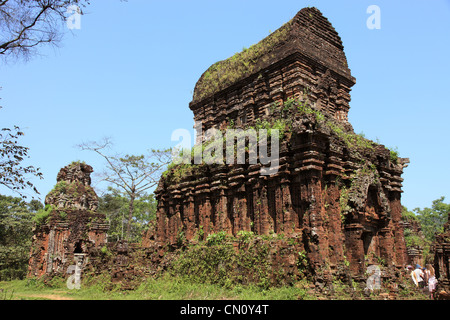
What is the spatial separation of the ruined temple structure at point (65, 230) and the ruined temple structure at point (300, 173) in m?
8.34

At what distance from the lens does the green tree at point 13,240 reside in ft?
104

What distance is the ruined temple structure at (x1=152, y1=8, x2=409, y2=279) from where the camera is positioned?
9.73m

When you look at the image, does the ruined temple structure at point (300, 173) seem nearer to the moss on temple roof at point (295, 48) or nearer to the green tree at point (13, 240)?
the moss on temple roof at point (295, 48)

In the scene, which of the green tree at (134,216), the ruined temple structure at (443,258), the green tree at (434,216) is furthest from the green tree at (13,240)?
the green tree at (434,216)

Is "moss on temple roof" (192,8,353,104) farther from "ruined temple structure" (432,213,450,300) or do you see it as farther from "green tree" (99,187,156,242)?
"green tree" (99,187,156,242)

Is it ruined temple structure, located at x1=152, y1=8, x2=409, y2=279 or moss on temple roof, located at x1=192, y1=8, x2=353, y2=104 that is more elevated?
moss on temple roof, located at x1=192, y1=8, x2=353, y2=104

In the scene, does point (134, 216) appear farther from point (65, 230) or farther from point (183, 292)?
point (183, 292)

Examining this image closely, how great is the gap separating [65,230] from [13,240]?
1668cm

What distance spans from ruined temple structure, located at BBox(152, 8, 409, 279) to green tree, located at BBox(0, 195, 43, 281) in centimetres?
2252

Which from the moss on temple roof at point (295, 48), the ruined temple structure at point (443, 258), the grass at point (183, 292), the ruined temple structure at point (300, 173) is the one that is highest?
the moss on temple roof at point (295, 48)

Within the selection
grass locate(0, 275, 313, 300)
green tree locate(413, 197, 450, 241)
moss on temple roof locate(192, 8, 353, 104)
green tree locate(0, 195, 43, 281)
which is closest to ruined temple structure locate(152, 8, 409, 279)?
moss on temple roof locate(192, 8, 353, 104)

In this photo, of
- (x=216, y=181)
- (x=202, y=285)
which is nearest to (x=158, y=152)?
(x=216, y=181)

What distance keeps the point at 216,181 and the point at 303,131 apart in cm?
424
